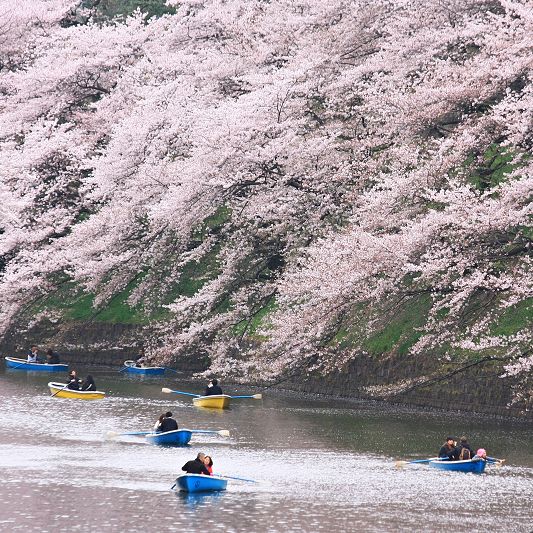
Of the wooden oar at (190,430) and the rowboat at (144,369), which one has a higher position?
the rowboat at (144,369)

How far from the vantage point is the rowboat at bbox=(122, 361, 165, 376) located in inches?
1870

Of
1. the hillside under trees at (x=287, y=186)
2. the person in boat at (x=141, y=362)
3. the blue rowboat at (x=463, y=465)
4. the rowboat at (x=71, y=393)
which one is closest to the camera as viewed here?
the blue rowboat at (x=463, y=465)

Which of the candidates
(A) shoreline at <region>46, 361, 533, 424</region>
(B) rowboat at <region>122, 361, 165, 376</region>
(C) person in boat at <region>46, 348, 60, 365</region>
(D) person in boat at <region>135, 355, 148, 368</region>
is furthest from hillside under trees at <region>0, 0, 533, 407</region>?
(C) person in boat at <region>46, 348, 60, 365</region>

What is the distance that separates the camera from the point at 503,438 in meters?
32.4

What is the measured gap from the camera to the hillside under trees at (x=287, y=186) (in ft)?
121

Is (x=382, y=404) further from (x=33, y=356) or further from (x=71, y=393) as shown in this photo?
(x=33, y=356)

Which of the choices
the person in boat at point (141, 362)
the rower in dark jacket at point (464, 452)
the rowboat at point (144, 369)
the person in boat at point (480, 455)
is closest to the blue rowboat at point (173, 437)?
the rower in dark jacket at point (464, 452)

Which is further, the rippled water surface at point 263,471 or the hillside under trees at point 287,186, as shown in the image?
the hillside under trees at point 287,186

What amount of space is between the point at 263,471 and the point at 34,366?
77.0 ft

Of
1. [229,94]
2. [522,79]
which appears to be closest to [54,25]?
[229,94]

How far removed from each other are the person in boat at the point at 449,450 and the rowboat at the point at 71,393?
595 inches

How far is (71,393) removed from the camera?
40.2 m

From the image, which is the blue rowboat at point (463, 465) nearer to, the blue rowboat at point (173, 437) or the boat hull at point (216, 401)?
the blue rowboat at point (173, 437)

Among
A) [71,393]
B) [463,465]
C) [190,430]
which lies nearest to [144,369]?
[71,393]
